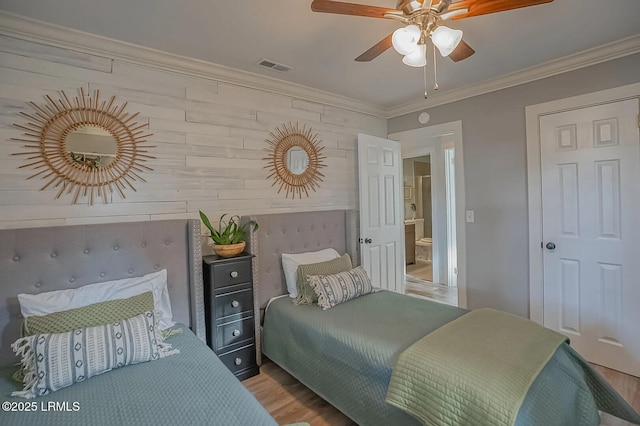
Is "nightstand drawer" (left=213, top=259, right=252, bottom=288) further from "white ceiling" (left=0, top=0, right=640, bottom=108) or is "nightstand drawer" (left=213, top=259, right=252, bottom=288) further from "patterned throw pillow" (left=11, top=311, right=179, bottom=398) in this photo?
"white ceiling" (left=0, top=0, right=640, bottom=108)

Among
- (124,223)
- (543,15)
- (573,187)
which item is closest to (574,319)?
(573,187)

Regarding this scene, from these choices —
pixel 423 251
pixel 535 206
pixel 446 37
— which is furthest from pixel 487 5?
pixel 423 251

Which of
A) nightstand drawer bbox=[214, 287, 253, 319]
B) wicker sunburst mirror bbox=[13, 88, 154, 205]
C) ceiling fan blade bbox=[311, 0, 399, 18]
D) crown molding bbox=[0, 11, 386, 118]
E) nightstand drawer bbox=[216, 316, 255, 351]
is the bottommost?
nightstand drawer bbox=[216, 316, 255, 351]

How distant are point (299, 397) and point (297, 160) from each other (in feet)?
6.56

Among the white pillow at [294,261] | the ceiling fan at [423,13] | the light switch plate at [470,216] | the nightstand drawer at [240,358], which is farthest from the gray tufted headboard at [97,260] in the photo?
the light switch plate at [470,216]

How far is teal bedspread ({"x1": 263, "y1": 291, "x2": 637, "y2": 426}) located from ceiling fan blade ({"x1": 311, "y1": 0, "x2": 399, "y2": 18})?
1668 millimetres

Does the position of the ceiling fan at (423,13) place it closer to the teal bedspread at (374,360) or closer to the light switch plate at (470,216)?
the teal bedspread at (374,360)

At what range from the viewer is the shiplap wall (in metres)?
1.84

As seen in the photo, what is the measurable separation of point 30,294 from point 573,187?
3.83m

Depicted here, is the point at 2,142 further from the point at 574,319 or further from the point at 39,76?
the point at 574,319

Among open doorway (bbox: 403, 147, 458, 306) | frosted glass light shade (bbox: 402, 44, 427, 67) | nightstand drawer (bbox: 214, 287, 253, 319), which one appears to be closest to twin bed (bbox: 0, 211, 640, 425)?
nightstand drawer (bbox: 214, 287, 253, 319)

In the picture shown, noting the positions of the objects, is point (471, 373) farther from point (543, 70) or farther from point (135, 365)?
point (543, 70)

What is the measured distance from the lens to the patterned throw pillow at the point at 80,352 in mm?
1372

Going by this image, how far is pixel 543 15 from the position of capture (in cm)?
189
